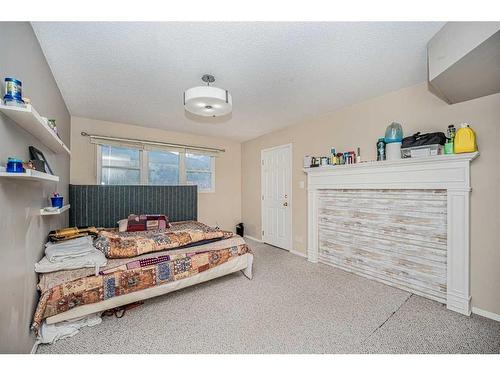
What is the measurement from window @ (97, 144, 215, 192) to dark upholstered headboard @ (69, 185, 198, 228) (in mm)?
255

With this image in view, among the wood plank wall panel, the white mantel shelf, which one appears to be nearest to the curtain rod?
the wood plank wall panel

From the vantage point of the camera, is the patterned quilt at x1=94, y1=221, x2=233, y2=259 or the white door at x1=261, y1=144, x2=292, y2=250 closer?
the patterned quilt at x1=94, y1=221, x2=233, y2=259

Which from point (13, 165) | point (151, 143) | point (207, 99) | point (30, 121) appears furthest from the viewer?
point (151, 143)

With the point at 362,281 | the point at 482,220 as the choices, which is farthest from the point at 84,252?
the point at 482,220

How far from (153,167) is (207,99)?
278cm

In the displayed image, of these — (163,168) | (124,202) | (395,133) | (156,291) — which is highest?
(395,133)

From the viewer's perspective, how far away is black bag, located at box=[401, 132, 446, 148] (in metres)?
2.17

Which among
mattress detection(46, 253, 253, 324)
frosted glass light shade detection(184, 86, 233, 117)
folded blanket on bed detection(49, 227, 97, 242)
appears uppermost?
frosted glass light shade detection(184, 86, 233, 117)

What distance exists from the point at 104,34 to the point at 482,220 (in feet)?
12.0

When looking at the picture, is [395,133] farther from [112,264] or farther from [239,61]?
[112,264]

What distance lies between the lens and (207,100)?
6.28ft

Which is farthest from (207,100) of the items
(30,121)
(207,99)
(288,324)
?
(288,324)

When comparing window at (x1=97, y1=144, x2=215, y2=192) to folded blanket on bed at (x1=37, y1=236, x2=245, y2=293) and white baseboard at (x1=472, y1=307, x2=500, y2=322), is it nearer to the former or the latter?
folded blanket on bed at (x1=37, y1=236, x2=245, y2=293)
